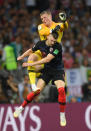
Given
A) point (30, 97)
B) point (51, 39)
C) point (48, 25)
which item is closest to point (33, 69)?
point (30, 97)

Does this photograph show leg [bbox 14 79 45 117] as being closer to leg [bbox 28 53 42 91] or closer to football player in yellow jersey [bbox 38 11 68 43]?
leg [bbox 28 53 42 91]

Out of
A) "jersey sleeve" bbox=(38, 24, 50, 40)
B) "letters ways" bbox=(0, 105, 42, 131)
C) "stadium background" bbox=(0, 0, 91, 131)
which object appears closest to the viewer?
"jersey sleeve" bbox=(38, 24, 50, 40)

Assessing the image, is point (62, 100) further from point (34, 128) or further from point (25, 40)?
point (25, 40)

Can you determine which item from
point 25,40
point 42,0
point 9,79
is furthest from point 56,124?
point 42,0

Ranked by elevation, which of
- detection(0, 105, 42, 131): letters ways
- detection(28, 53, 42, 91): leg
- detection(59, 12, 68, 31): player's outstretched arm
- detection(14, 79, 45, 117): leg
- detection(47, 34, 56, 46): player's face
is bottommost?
detection(0, 105, 42, 131): letters ways

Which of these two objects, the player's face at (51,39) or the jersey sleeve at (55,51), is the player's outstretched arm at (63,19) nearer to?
the player's face at (51,39)

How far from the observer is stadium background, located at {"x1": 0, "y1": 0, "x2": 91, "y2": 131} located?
16.0 metres

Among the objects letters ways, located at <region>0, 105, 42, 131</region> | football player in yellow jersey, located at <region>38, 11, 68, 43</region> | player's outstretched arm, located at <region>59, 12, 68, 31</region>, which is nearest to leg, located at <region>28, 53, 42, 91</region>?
football player in yellow jersey, located at <region>38, 11, 68, 43</region>

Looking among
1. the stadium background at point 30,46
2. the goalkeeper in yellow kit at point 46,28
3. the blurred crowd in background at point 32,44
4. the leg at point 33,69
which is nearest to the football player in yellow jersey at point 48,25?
the goalkeeper in yellow kit at point 46,28

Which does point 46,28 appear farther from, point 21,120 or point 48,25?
point 21,120

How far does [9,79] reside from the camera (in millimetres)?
16719

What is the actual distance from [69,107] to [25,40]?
3.14 m

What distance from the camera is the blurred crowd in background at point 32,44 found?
658 inches

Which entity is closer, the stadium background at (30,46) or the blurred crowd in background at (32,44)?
the stadium background at (30,46)
